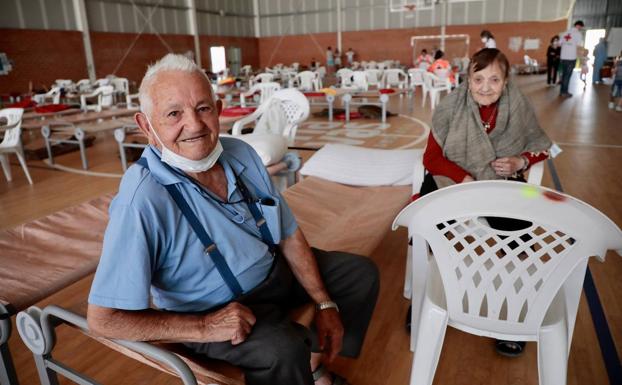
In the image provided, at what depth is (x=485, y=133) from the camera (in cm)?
183

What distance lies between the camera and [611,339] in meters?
1.72

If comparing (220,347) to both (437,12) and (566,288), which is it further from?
(437,12)

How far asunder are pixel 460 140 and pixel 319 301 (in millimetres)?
954

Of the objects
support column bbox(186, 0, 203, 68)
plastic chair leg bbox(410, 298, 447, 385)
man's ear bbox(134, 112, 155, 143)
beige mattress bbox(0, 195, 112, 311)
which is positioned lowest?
plastic chair leg bbox(410, 298, 447, 385)

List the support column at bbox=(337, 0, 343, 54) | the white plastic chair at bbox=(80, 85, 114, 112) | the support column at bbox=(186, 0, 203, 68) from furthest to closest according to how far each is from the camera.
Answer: the support column at bbox=(337, 0, 343, 54) → the support column at bbox=(186, 0, 203, 68) → the white plastic chair at bbox=(80, 85, 114, 112)

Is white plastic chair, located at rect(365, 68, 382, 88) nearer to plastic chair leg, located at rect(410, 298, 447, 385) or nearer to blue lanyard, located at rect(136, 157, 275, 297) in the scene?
plastic chair leg, located at rect(410, 298, 447, 385)

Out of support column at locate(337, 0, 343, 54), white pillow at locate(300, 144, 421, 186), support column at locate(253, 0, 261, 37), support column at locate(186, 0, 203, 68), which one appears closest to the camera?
white pillow at locate(300, 144, 421, 186)

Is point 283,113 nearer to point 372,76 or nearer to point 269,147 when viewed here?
point 269,147

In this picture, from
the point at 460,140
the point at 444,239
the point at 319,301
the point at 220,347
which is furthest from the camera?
the point at 460,140

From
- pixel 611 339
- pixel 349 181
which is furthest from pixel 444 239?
pixel 349 181

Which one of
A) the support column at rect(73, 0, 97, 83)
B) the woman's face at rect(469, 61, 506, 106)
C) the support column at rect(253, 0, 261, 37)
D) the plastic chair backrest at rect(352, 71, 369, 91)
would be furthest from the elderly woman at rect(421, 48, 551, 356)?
the support column at rect(253, 0, 261, 37)

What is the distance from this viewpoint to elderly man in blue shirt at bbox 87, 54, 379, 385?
961 millimetres

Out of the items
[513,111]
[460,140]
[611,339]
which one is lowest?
[611,339]

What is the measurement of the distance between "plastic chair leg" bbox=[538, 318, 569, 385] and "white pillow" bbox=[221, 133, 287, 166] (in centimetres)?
184
